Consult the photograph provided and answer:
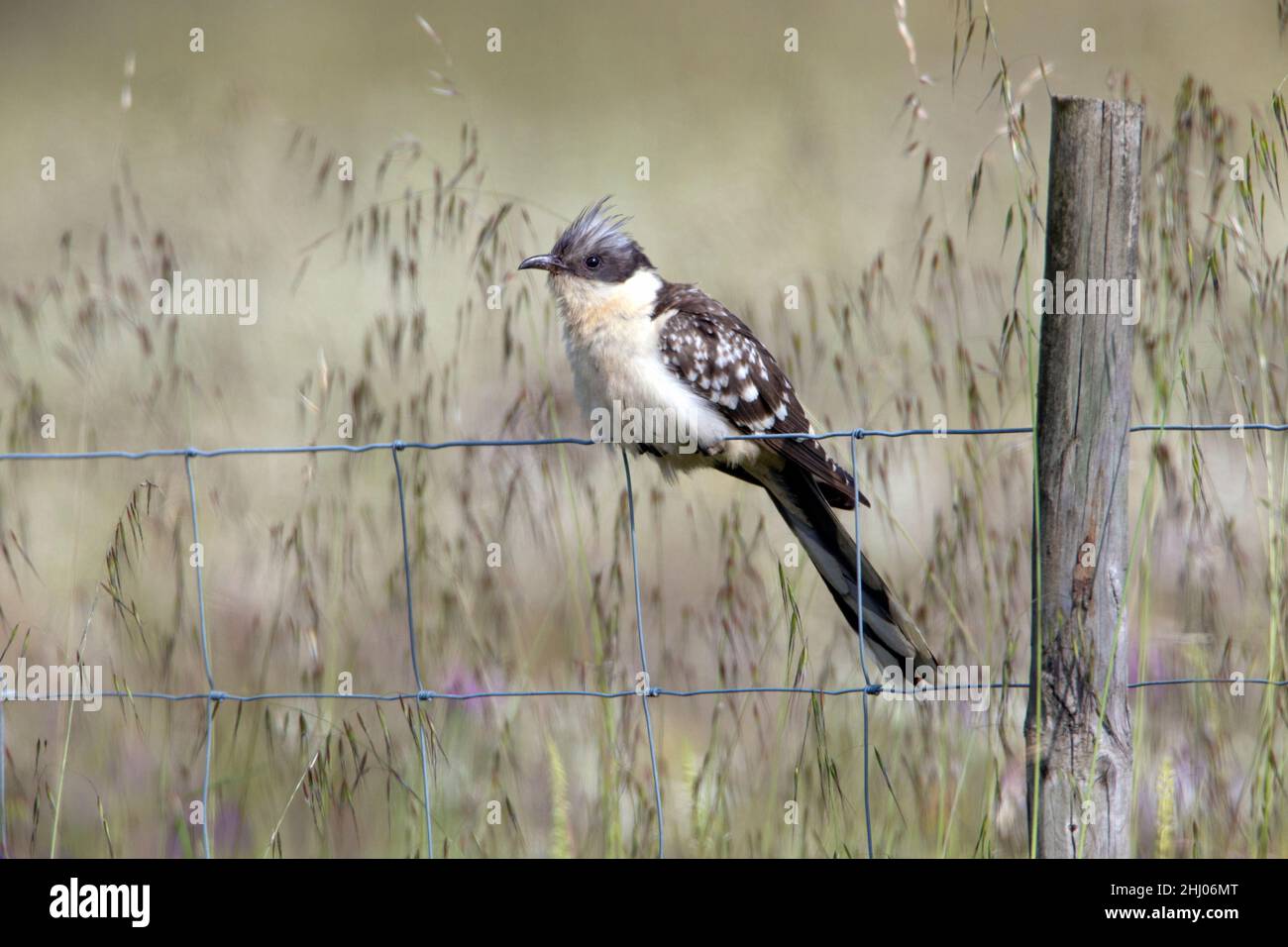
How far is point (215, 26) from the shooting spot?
11883 mm

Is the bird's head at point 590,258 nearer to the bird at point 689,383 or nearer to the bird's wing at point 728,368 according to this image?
the bird at point 689,383

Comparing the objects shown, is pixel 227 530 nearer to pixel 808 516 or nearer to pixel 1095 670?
pixel 808 516

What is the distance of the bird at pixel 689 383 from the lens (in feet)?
13.1

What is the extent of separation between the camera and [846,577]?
3.77 metres

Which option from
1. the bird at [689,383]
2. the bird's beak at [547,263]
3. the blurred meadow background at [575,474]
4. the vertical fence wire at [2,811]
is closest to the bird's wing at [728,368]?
the bird at [689,383]

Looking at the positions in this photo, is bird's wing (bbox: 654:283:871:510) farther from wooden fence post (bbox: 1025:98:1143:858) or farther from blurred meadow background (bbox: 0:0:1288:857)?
wooden fence post (bbox: 1025:98:1143:858)

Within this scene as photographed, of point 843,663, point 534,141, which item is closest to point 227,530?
point 843,663

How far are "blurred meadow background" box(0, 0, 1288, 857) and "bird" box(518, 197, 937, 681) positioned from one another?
17 cm

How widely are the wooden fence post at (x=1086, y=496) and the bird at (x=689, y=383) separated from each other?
4.40 feet

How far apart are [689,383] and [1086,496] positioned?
1870mm

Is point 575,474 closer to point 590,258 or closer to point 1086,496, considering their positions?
point 590,258

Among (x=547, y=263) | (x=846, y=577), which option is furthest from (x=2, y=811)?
(x=547, y=263)

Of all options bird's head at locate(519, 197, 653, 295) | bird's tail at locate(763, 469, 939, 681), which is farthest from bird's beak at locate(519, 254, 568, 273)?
bird's tail at locate(763, 469, 939, 681)
